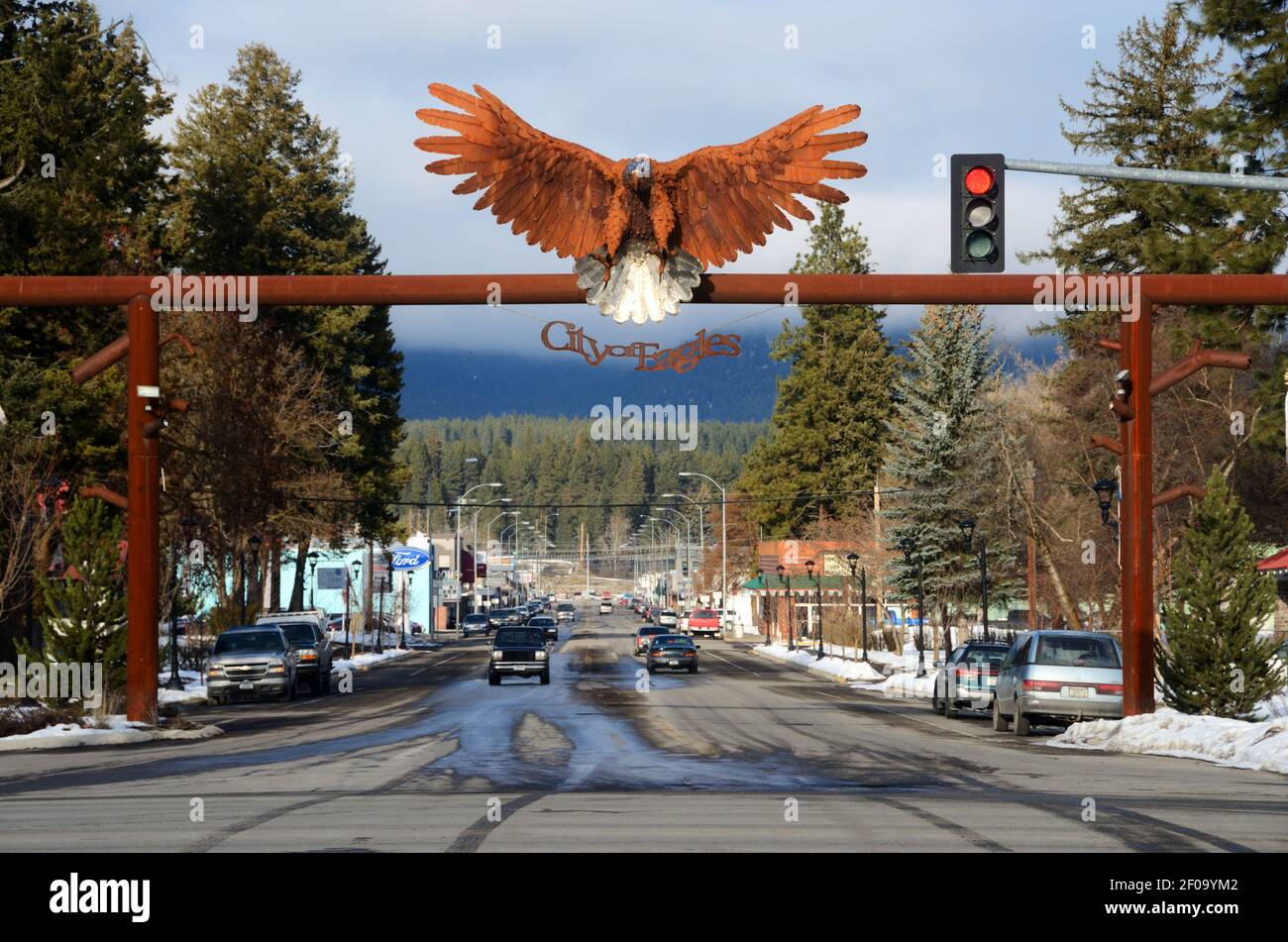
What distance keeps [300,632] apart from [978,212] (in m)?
29.4

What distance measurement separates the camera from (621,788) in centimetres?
1628

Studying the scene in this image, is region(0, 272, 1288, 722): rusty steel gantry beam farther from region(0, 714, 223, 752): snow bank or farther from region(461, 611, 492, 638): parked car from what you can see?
region(461, 611, 492, 638): parked car

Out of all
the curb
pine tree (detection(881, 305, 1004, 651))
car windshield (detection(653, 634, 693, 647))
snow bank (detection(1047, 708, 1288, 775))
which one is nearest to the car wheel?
snow bank (detection(1047, 708, 1288, 775))

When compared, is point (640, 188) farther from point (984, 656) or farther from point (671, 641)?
point (671, 641)

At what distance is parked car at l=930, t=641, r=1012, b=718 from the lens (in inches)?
1316

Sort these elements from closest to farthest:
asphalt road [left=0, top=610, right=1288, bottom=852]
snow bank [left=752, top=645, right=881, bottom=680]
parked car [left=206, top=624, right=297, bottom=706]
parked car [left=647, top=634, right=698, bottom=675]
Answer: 1. asphalt road [left=0, top=610, right=1288, bottom=852]
2. parked car [left=206, top=624, right=297, bottom=706]
3. snow bank [left=752, top=645, right=881, bottom=680]
4. parked car [left=647, top=634, right=698, bottom=675]

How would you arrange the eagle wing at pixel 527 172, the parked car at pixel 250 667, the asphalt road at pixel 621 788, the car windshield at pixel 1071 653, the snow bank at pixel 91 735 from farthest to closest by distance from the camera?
1. the parked car at pixel 250 667
2. the car windshield at pixel 1071 653
3. the snow bank at pixel 91 735
4. the eagle wing at pixel 527 172
5. the asphalt road at pixel 621 788

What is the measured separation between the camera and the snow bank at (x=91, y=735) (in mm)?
23922

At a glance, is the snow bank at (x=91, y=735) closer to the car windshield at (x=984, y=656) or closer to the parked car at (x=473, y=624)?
the car windshield at (x=984, y=656)

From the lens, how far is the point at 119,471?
4181cm

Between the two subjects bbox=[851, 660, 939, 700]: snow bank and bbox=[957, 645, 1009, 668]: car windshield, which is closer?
bbox=[957, 645, 1009, 668]: car windshield

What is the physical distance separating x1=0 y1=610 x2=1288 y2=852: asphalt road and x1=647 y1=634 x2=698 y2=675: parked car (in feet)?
71.6

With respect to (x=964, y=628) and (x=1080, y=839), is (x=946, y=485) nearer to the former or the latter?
(x=964, y=628)

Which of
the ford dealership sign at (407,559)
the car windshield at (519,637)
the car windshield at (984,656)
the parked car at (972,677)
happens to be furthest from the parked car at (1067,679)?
the ford dealership sign at (407,559)
